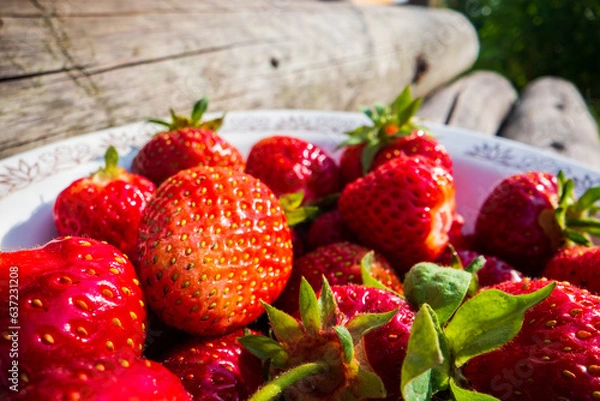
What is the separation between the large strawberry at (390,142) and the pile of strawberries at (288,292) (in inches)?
5.6

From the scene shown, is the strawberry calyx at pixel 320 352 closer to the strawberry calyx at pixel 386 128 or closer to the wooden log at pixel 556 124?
the strawberry calyx at pixel 386 128

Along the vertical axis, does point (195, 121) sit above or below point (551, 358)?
above

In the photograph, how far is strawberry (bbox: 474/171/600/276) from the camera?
1.05 m

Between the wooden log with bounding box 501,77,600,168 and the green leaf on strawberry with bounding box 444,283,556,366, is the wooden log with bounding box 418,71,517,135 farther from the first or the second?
the green leaf on strawberry with bounding box 444,283,556,366

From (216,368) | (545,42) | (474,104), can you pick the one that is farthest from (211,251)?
(545,42)

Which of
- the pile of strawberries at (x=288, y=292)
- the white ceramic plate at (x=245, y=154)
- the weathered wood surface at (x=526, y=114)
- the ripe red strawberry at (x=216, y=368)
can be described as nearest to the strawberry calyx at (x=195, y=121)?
the pile of strawberries at (x=288, y=292)

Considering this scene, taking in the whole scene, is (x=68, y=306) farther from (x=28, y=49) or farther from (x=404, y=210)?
(x=28, y=49)

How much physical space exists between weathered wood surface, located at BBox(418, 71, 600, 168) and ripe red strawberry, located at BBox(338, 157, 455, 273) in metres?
1.30

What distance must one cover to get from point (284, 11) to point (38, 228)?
1.69 m

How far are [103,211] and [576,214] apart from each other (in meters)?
0.89

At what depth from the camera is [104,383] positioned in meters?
0.47

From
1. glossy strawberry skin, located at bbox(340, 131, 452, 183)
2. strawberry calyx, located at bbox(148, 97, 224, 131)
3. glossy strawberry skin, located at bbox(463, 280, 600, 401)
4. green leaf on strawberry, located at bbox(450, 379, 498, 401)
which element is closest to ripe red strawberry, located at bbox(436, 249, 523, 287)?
glossy strawberry skin, located at bbox(340, 131, 452, 183)

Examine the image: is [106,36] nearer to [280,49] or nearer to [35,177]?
[35,177]

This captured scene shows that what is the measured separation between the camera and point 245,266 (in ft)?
2.45
